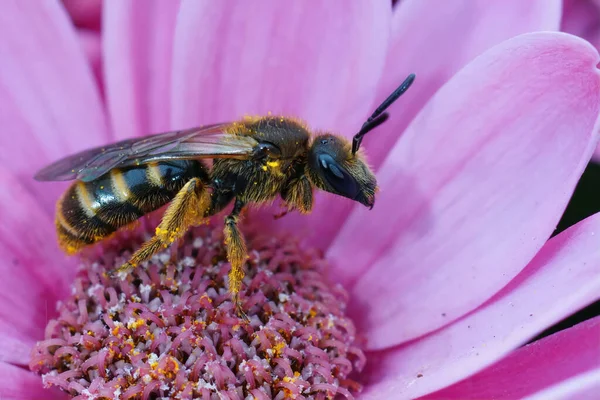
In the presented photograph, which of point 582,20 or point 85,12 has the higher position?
point 582,20

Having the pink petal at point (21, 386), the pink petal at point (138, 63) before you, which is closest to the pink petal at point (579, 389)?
the pink petal at point (21, 386)

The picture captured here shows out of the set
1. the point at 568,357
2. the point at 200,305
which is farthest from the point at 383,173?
the point at 568,357

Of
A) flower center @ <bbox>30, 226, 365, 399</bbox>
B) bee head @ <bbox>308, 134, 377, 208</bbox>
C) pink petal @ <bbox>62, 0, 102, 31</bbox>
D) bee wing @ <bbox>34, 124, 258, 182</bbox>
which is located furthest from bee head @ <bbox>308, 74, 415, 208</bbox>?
pink petal @ <bbox>62, 0, 102, 31</bbox>

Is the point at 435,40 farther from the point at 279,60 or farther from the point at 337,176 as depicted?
the point at 337,176

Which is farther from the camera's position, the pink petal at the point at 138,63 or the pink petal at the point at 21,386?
the pink petal at the point at 138,63

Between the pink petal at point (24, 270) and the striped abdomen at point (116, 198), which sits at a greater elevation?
the striped abdomen at point (116, 198)

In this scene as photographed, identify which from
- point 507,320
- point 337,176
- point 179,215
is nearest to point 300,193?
point 337,176

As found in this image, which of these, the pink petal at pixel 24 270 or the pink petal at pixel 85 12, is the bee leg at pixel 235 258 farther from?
the pink petal at pixel 85 12
